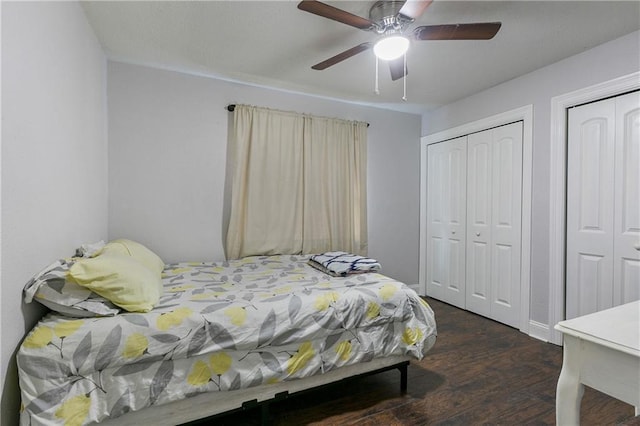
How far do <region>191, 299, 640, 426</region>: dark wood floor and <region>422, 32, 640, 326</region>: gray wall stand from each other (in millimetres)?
637

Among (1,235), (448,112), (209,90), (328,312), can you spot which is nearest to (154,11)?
(209,90)

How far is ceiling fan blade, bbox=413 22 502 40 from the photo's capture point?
1677mm

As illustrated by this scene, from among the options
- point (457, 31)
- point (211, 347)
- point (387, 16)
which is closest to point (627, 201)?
point (457, 31)

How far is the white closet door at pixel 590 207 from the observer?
2.33m

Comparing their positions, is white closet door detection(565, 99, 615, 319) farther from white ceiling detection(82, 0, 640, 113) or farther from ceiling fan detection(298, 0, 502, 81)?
ceiling fan detection(298, 0, 502, 81)

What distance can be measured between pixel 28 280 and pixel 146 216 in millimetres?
1532

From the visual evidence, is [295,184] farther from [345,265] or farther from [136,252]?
[136,252]

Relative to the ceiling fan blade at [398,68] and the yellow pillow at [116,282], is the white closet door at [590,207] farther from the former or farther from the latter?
the yellow pillow at [116,282]

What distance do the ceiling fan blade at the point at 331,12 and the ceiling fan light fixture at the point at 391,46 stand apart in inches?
4.9

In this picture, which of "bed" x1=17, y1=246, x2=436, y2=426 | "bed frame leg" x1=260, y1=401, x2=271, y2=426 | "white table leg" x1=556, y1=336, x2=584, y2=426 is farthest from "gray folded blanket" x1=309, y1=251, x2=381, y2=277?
"white table leg" x1=556, y1=336, x2=584, y2=426

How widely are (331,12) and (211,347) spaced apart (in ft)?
5.78

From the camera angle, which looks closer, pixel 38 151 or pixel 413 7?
pixel 38 151

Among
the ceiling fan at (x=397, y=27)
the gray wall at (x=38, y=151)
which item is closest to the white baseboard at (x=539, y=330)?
the ceiling fan at (x=397, y=27)

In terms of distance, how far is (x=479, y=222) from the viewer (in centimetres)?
330
